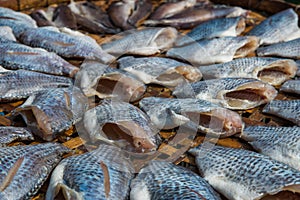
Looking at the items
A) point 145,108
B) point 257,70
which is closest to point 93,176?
point 145,108

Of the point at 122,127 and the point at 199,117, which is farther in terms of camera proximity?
the point at 199,117

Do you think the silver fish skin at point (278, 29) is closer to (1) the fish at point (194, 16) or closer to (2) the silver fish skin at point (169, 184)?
Answer: (1) the fish at point (194, 16)

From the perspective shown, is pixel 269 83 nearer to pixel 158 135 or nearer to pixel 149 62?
pixel 149 62

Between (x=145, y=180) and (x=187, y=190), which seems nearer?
(x=187, y=190)

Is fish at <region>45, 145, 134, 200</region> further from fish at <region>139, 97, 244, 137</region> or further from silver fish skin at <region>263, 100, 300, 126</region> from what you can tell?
silver fish skin at <region>263, 100, 300, 126</region>

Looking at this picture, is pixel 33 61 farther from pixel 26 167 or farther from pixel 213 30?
pixel 213 30

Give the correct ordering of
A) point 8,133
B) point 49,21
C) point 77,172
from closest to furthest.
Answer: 1. point 77,172
2. point 8,133
3. point 49,21

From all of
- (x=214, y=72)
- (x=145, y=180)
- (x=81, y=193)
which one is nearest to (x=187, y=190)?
(x=145, y=180)
